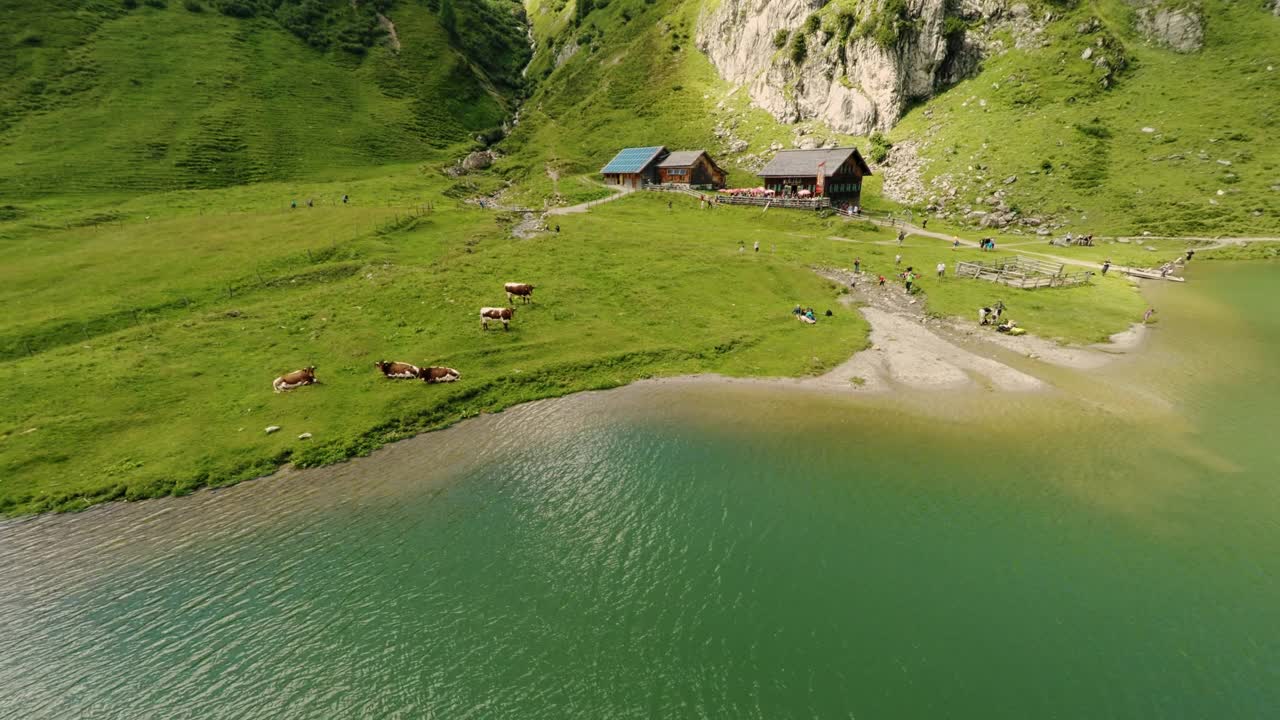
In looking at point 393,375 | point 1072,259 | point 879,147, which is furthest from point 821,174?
point 393,375

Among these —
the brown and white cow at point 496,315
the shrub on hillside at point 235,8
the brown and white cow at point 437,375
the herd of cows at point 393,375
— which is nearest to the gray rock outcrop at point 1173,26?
the brown and white cow at point 496,315

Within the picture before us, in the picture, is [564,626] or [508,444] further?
[508,444]

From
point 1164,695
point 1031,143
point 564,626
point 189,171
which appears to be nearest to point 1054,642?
point 1164,695

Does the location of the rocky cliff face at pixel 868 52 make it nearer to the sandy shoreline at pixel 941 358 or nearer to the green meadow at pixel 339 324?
the green meadow at pixel 339 324

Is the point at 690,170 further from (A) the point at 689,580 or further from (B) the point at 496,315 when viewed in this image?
(A) the point at 689,580

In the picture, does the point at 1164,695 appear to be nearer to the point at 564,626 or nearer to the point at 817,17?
the point at 564,626

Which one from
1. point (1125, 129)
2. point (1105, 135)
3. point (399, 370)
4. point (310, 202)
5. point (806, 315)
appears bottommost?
point (399, 370)
